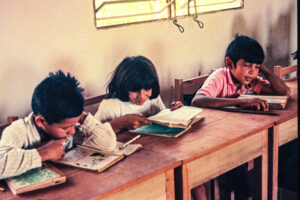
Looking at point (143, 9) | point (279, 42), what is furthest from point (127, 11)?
point (279, 42)

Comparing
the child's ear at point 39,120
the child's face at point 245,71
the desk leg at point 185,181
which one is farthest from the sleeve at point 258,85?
the child's ear at point 39,120

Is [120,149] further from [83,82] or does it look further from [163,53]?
[163,53]

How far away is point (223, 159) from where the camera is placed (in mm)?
1980

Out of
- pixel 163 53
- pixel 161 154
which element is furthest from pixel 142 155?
pixel 163 53

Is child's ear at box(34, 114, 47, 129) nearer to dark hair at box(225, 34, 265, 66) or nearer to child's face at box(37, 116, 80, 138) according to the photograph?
child's face at box(37, 116, 80, 138)

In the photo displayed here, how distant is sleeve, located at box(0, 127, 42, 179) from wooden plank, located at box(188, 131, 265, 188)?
25.8 inches

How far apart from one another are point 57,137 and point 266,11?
2.88m

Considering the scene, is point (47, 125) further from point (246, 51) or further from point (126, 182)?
point (246, 51)

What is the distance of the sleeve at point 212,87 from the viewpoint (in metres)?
2.62

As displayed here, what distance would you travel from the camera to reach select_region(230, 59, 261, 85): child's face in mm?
2641

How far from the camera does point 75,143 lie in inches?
76.2

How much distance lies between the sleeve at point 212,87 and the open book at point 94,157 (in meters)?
0.88

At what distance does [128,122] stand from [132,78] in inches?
9.6

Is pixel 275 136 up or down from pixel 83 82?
down
